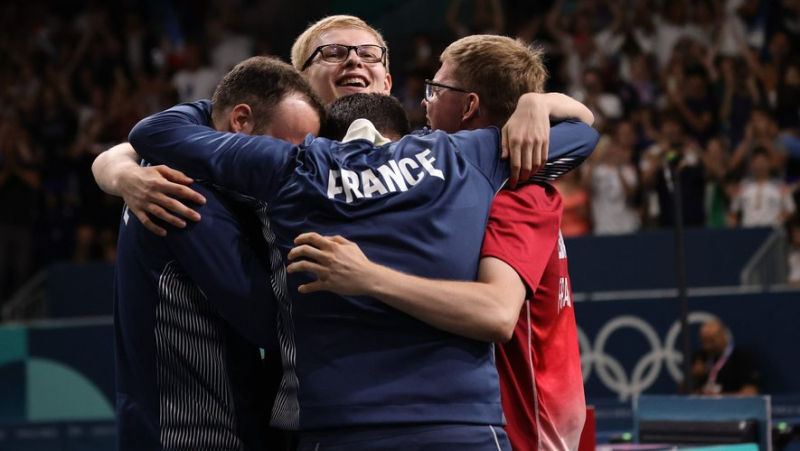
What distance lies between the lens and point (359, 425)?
2.75 metres

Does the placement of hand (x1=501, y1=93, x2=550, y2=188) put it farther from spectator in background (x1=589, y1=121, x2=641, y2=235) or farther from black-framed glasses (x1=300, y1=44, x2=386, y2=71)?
spectator in background (x1=589, y1=121, x2=641, y2=235)

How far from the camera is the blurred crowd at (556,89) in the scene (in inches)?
481

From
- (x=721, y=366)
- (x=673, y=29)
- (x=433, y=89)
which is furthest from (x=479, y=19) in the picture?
(x=433, y=89)

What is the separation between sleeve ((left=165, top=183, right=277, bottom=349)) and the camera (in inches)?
119

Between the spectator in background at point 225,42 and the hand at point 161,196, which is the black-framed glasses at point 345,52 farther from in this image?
the spectator in background at point 225,42

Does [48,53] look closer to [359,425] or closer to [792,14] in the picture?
[792,14]

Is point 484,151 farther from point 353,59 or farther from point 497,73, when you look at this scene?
point 353,59

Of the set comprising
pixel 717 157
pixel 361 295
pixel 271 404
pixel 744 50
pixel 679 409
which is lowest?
pixel 679 409

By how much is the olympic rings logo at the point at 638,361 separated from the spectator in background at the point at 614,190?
175 centimetres

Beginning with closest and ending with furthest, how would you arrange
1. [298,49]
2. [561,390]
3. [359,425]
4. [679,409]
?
1. [359,425]
2. [561,390]
3. [298,49]
4. [679,409]

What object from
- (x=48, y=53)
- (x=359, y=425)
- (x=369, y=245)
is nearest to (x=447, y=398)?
(x=359, y=425)

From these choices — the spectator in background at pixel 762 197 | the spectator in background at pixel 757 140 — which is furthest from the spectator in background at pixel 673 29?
the spectator in background at pixel 762 197

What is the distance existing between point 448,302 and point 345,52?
2171mm

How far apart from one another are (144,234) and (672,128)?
10100 millimetres
